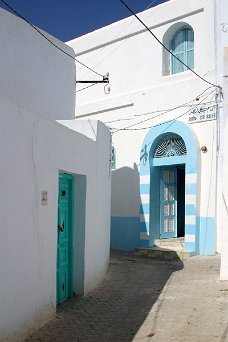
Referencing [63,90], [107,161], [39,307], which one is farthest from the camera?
[63,90]

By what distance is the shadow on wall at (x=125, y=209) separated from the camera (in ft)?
42.0

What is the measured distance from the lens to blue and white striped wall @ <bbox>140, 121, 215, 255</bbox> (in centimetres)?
1111

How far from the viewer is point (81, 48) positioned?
1472 centimetres

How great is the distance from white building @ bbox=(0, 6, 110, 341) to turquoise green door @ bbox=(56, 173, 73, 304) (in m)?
0.02

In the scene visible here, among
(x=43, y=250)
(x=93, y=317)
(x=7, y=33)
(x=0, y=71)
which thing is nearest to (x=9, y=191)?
(x=43, y=250)

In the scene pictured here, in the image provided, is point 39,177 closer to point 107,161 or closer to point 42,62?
point 107,161

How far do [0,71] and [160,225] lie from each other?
6.90 m

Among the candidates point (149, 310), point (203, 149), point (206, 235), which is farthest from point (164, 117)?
point (149, 310)

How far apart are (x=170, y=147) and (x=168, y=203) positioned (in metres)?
1.73

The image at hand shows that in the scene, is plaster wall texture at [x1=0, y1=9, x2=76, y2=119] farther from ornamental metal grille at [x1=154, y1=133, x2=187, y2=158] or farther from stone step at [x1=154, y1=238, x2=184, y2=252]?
stone step at [x1=154, y1=238, x2=184, y2=252]

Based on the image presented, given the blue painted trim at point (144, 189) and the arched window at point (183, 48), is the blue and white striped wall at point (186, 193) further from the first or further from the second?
the arched window at point (183, 48)

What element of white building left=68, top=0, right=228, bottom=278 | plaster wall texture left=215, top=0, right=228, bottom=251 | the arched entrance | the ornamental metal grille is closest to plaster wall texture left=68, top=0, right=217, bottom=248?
white building left=68, top=0, right=228, bottom=278

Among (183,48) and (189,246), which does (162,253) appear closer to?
(189,246)

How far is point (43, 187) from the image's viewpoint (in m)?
5.65
